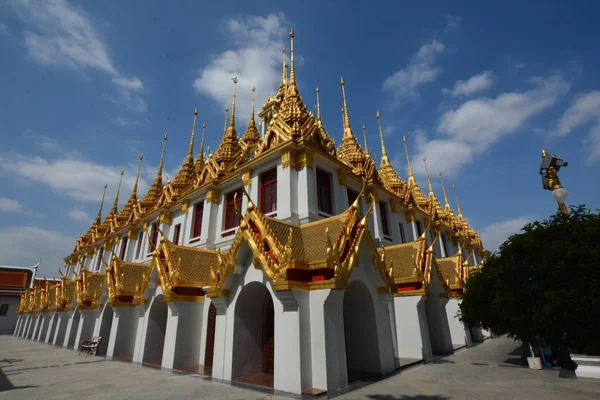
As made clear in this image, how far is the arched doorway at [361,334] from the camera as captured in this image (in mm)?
9461

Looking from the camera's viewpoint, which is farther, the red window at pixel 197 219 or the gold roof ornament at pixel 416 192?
the gold roof ornament at pixel 416 192

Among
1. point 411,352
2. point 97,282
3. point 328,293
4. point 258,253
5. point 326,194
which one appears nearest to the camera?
point 328,293

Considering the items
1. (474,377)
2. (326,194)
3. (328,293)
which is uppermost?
(326,194)

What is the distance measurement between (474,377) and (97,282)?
21170mm

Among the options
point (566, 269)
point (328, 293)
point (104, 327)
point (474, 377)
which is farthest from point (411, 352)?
point (104, 327)

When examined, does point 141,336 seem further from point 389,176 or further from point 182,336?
point 389,176

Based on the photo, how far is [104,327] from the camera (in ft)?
56.2

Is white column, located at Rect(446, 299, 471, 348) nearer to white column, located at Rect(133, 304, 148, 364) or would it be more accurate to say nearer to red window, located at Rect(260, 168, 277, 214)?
red window, located at Rect(260, 168, 277, 214)

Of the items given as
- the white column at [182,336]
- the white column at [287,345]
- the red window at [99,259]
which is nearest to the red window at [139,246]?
the red window at [99,259]

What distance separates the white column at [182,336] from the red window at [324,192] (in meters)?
6.62

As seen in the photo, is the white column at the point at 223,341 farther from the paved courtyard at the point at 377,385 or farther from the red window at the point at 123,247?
the red window at the point at 123,247

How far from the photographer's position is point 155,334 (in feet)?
43.9

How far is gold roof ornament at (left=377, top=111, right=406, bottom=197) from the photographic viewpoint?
75.4 ft

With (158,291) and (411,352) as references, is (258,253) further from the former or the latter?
(411,352)
